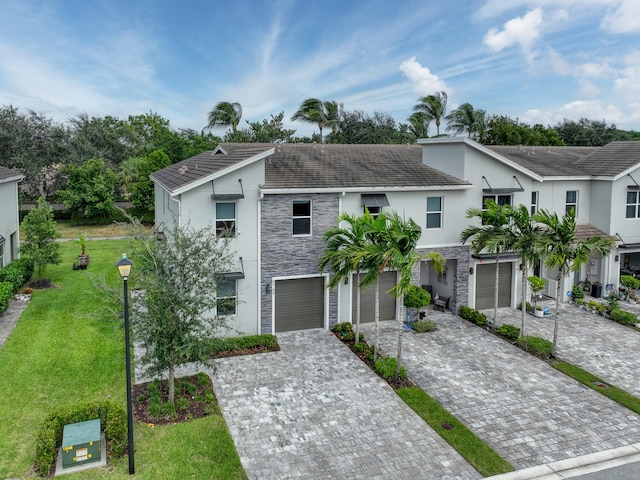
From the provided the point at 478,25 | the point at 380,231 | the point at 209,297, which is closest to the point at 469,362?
the point at 380,231

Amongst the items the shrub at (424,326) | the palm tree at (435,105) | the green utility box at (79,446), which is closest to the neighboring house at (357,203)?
the shrub at (424,326)

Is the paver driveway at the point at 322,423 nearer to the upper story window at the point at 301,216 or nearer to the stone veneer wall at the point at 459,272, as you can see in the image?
the upper story window at the point at 301,216

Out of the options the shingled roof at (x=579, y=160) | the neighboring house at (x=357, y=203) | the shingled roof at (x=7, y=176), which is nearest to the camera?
the neighboring house at (x=357, y=203)

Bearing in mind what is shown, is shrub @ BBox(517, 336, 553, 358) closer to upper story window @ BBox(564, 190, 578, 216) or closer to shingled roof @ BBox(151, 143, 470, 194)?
shingled roof @ BBox(151, 143, 470, 194)

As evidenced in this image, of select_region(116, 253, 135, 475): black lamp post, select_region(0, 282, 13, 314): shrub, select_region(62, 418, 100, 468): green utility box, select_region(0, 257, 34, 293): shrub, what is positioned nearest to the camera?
select_region(116, 253, 135, 475): black lamp post

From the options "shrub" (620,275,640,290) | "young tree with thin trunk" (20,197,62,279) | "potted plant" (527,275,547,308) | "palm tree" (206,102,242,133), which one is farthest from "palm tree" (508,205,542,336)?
"palm tree" (206,102,242,133)

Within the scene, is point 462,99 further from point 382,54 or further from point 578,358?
point 578,358
